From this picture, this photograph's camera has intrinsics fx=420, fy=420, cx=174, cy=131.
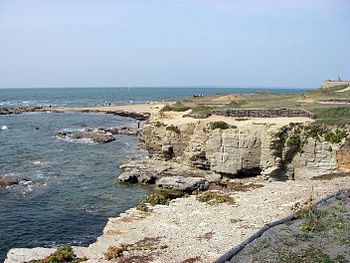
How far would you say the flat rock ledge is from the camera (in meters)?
33.4

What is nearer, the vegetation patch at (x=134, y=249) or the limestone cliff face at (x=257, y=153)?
the vegetation patch at (x=134, y=249)

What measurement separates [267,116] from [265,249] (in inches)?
1025

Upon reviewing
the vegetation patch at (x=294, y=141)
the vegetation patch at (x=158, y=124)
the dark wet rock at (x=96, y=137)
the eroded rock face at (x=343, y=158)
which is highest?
the vegetation patch at (x=158, y=124)

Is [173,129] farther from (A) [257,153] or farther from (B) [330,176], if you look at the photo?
(B) [330,176]

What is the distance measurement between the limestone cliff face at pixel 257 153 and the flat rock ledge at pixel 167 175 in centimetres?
128

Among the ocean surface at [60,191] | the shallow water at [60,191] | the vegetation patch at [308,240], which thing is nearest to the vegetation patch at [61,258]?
the ocean surface at [60,191]

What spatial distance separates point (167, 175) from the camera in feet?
122

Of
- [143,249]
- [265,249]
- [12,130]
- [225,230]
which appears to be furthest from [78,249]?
[12,130]

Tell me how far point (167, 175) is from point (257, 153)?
810 centimetres

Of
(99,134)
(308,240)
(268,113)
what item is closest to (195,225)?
(308,240)

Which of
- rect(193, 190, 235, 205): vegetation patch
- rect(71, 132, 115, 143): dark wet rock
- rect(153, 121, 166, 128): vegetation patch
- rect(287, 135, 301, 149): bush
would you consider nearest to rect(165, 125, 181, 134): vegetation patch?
rect(153, 121, 166, 128): vegetation patch

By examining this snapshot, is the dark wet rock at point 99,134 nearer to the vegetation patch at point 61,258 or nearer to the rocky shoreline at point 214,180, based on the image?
the rocky shoreline at point 214,180

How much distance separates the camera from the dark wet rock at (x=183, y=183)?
32875mm

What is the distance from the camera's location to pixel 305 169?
3397cm
